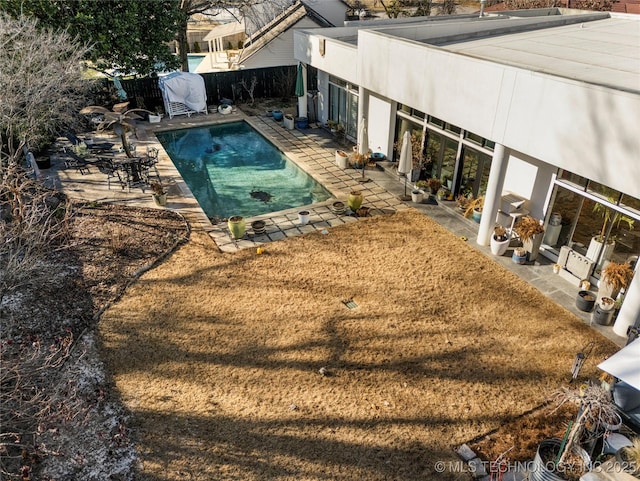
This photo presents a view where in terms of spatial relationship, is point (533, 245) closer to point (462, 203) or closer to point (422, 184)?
point (462, 203)

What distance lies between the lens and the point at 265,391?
9.57 metres

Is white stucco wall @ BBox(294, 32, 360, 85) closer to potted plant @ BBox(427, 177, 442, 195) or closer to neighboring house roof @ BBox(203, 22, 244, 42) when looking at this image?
potted plant @ BBox(427, 177, 442, 195)

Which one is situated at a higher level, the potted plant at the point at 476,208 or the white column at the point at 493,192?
the white column at the point at 493,192

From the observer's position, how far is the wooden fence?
89.2 ft

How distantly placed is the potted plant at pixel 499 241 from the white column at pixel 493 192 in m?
0.26

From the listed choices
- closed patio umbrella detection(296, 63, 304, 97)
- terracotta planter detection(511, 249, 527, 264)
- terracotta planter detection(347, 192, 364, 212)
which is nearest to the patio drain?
terracotta planter detection(347, 192, 364, 212)

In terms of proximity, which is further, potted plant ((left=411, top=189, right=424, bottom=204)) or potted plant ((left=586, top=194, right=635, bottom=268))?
potted plant ((left=411, top=189, right=424, bottom=204))

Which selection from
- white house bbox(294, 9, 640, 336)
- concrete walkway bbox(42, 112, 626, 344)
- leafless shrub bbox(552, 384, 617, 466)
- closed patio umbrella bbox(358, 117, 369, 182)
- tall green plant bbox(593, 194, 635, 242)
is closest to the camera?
leafless shrub bbox(552, 384, 617, 466)

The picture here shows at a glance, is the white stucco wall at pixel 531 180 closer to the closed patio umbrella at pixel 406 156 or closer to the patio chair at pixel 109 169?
the closed patio umbrella at pixel 406 156

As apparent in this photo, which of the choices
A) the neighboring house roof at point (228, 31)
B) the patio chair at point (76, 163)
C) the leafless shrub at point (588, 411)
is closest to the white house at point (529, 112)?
the leafless shrub at point (588, 411)

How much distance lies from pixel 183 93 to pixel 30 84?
10479 mm

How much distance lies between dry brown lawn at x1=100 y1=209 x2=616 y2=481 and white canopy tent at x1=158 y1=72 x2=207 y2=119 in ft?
47.9

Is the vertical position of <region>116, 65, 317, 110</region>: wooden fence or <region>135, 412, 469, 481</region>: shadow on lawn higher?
<region>116, 65, 317, 110</region>: wooden fence

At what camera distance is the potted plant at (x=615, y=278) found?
11102mm
